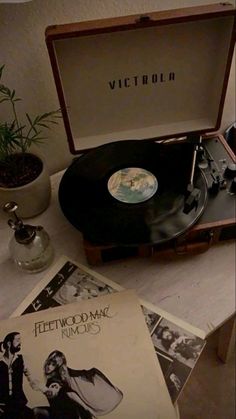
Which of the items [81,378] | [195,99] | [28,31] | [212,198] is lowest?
[81,378]

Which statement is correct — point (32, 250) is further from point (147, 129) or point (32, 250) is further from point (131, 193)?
point (147, 129)

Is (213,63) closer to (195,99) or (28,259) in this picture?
(195,99)

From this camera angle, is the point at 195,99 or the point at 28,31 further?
the point at 195,99

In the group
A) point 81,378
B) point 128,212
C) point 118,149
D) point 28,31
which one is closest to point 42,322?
point 81,378

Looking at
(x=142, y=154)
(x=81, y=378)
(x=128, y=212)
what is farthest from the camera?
(x=142, y=154)

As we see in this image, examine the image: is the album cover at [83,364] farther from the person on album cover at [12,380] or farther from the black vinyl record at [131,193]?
the black vinyl record at [131,193]

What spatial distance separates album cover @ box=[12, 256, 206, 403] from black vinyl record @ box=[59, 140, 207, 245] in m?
0.10

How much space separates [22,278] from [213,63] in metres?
0.59

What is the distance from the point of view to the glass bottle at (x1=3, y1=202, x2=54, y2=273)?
0.67 meters

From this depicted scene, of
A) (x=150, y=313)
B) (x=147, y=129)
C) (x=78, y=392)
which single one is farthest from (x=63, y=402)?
(x=147, y=129)

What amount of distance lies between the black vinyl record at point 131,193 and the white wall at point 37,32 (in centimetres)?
18

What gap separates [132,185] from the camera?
73 cm

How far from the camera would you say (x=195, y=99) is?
0.84 metres

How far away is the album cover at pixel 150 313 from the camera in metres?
0.58
